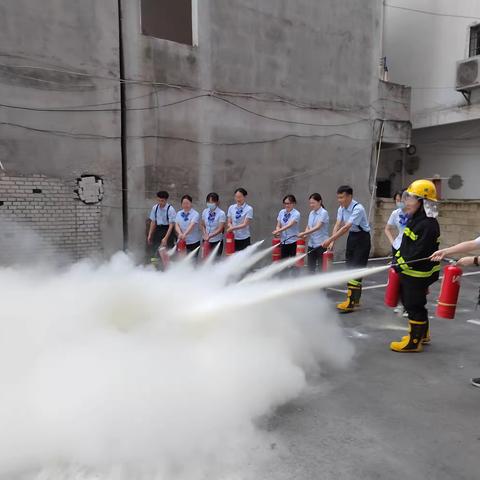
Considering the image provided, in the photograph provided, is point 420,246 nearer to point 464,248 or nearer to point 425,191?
point 425,191

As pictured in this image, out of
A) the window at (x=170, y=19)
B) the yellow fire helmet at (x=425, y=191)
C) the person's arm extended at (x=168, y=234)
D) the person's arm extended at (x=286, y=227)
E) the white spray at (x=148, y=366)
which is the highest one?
the window at (x=170, y=19)

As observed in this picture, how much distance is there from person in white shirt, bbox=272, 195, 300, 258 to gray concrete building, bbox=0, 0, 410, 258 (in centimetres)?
248

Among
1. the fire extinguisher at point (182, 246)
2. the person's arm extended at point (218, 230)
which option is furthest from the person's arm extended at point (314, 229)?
the fire extinguisher at point (182, 246)

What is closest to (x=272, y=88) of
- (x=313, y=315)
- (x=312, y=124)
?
(x=312, y=124)

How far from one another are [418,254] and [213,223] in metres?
3.86

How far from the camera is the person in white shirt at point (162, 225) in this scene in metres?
7.45

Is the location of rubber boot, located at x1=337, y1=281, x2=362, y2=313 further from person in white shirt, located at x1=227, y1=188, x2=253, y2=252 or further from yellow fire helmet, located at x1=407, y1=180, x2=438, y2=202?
yellow fire helmet, located at x1=407, y1=180, x2=438, y2=202

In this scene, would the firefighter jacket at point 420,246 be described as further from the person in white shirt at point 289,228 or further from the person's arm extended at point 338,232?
the person in white shirt at point 289,228

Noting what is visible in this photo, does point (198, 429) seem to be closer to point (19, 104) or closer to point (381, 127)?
point (19, 104)

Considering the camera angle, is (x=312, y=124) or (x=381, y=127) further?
(x=381, y=127)

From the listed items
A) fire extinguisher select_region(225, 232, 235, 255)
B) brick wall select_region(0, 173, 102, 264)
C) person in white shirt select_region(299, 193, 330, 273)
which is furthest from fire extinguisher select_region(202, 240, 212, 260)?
brick wall select_region(0, 173, 102, 264)

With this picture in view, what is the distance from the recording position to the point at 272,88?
980cm

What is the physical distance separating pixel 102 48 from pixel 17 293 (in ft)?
18.3

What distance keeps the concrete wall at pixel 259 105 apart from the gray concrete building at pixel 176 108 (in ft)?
0.09
